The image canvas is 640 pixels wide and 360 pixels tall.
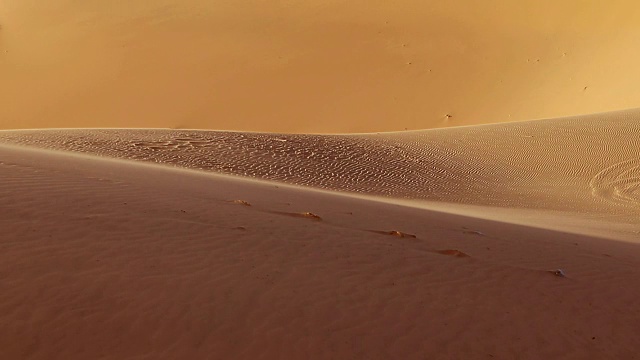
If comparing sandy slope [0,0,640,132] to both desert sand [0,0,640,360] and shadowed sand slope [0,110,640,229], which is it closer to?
desert sand [0,0,640,360]

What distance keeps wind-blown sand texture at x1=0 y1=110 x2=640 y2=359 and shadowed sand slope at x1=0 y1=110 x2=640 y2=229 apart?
7.48ft

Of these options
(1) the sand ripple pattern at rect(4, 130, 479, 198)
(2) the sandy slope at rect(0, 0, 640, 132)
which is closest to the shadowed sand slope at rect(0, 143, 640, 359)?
(1) the sand ripple pattern at rect(4, 130, 479, 198)

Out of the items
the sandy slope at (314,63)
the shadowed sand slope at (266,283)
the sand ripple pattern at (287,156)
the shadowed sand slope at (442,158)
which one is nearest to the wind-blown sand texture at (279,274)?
the shadowed sand slope at (266,283)

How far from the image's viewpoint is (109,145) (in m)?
12.8

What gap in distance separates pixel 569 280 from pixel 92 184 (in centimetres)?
443

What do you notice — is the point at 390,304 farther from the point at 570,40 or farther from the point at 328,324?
the point at 570,40

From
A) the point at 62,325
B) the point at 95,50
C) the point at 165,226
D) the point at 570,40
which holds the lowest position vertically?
the point at 62,325

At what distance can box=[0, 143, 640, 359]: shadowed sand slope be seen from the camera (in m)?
3.89

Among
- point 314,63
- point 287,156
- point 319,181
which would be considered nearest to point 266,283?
point 319,181

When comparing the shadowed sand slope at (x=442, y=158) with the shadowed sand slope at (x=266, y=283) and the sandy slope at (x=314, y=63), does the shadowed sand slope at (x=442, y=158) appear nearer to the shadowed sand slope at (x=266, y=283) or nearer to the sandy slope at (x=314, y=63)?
the shadowed sand slope at (x=266, y=283)

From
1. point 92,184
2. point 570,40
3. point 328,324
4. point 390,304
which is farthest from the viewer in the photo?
point 570,40

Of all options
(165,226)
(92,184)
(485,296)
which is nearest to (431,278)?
(485,296)

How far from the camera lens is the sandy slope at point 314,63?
80.5ft

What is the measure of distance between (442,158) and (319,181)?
3709 mm
